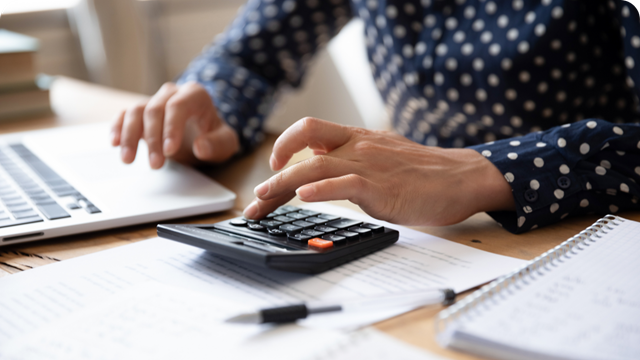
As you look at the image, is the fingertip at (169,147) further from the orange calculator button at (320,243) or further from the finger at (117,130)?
the orange calculator button at (320,243)

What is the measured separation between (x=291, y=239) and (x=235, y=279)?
0.06m

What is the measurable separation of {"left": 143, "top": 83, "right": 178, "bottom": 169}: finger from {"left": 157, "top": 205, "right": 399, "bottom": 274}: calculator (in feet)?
0.83

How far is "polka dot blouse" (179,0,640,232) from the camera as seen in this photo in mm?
561

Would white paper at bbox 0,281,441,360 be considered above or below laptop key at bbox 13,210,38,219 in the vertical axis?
below

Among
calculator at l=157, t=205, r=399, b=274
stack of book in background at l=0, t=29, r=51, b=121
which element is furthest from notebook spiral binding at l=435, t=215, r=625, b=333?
stack of book in background at l=0, t=29, r=51, b=121

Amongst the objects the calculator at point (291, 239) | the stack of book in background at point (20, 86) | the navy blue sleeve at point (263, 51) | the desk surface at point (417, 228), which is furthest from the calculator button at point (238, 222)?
the stack of book in background at point (20, 86)

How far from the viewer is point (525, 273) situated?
378 mm

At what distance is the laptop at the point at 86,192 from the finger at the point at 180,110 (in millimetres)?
48

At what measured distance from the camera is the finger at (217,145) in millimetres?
767

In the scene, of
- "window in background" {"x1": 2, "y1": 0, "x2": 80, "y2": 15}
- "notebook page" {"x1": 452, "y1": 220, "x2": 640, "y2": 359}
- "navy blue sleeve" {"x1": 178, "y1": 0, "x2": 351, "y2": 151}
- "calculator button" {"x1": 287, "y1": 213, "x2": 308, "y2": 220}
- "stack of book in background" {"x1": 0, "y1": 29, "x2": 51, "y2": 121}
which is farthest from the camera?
"window in background" {"x1": 2, "y1": 0, "x2": 80, "y2": 15}

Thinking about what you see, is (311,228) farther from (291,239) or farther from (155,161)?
(155,161)

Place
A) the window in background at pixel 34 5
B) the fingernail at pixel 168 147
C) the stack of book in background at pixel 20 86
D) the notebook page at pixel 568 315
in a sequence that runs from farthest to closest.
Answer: the window in background at pixel 34 5
the stack of book in background at pixel 20 86
the fingernail at pixel 168 147
the notebook page at pixel 568 315

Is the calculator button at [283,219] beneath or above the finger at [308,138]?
beneath

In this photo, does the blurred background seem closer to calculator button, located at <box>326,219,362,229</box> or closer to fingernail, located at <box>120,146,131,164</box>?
fingernail, located at <box>120,146,131,164</box>
